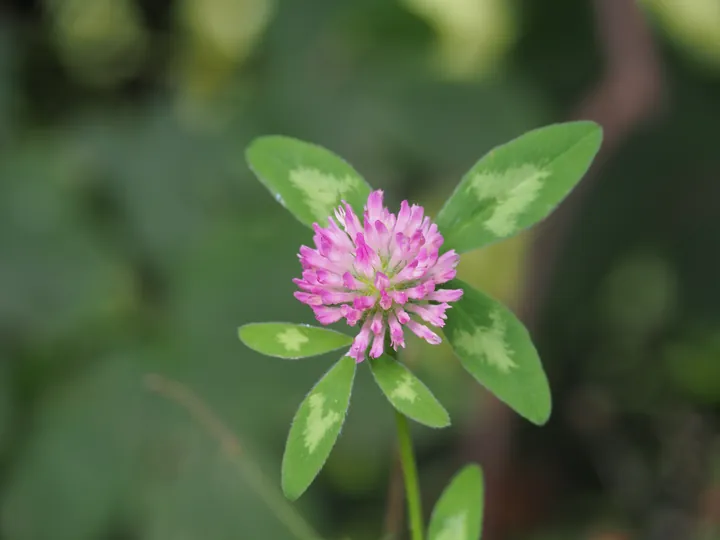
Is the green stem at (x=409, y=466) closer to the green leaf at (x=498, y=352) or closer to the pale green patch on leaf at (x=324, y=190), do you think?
the green leaf at (x=498, y=352)

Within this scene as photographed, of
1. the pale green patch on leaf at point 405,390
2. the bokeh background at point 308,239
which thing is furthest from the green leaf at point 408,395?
the bokeh background at point 308,239

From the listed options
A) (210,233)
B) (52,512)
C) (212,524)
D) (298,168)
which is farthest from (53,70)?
(298,168)

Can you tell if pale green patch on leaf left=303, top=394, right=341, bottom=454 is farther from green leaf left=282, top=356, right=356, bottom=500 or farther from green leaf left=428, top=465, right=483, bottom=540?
green leaf left=428, top=465, right=483, bottom=540

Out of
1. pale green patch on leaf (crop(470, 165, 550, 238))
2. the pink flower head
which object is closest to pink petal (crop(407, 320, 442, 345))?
the pink flower head

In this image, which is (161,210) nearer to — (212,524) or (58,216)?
(58,216)

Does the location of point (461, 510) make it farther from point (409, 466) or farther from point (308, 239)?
point (308, 239)

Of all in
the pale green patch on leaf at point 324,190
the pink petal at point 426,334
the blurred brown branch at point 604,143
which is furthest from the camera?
the blurred brown branch at point 604,143

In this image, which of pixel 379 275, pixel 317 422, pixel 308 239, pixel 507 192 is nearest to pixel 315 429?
pixel 317 422
